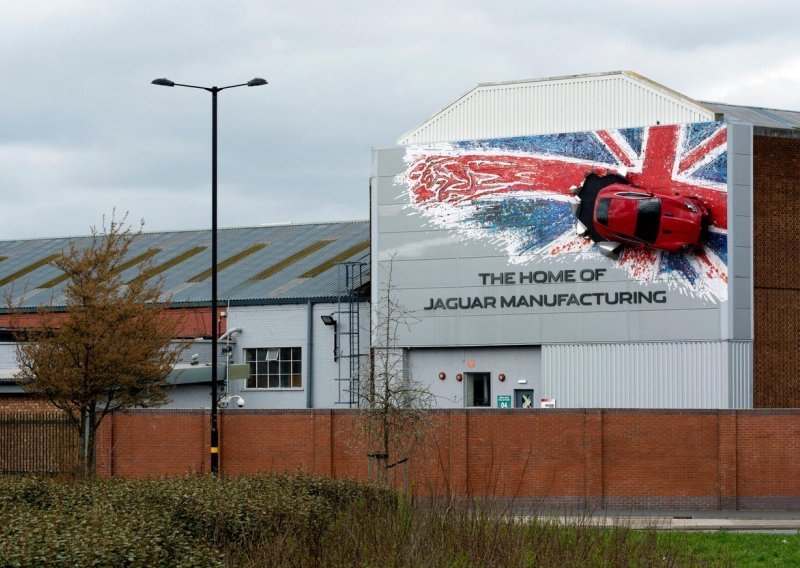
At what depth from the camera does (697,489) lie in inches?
1412

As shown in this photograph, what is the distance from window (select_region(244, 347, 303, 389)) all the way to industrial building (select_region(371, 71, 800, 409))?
22.2ft

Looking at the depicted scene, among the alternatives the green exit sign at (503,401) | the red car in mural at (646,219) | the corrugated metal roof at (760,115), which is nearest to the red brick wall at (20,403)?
the green exit sign at (503,401)

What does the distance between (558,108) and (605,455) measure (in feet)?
49.4

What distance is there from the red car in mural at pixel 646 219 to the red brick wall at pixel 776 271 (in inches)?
85.5

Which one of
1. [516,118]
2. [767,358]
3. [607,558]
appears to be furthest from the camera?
[516,118]

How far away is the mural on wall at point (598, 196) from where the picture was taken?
43.7 metres

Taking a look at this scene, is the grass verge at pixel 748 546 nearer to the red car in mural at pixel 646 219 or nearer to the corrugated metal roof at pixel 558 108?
the red car in mural at pixel 646 219

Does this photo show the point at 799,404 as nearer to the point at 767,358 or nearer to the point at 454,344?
the point at 767,358

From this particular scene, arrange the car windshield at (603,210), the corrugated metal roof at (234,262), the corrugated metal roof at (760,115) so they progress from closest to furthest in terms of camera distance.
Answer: the car windshield at (603,210)
the corrugated metal roof at (760,115)
the corrugated metal roof at (234,262)

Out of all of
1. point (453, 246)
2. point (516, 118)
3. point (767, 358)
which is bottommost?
point (767, 358)

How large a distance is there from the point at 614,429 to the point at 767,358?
10.4 meters

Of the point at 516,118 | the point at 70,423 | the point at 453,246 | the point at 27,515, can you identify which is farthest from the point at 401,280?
the point at 27,515

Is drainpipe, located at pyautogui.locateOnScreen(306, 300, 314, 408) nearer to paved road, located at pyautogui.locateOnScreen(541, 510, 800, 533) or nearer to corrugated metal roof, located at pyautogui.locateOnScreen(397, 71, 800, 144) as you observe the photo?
corrugated metal roof, located at pyautogui.locateOnScreen(397, 71, 800, 144)

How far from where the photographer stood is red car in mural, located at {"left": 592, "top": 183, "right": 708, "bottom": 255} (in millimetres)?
43688
